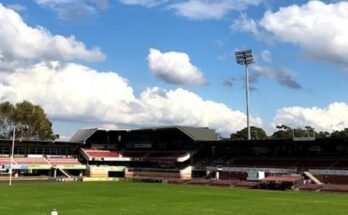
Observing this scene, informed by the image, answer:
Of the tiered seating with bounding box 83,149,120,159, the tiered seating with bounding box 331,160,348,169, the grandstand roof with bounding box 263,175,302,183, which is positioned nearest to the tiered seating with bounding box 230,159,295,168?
the tiered seating with bounding box 331,160,348,169

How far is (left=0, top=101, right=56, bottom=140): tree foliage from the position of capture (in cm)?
12662

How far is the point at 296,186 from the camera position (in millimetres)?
77812

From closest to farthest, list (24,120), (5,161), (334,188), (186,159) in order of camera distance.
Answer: (334,188) → (5,161) → (186,159) → (24,120)

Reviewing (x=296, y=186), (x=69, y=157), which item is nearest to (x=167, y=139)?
(x=69, y=157)

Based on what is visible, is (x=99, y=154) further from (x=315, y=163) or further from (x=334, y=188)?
(x=334, y=188)

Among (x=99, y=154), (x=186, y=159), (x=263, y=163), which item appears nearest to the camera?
(x=263, y=163)

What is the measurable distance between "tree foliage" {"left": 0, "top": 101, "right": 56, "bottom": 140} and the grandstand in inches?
505

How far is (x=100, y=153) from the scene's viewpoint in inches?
4562

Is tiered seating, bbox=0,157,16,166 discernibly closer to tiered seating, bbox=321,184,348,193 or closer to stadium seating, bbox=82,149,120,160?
stadium seating, bbox=82,149,120,160

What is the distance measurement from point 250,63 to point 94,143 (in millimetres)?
40773

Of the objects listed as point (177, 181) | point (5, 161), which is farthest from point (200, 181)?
point (5, 161)

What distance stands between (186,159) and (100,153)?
2115 centimetres

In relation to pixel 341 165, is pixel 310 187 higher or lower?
lower

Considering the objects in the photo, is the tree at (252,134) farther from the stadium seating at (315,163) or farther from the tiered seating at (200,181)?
the stadium seating at (315,163)
